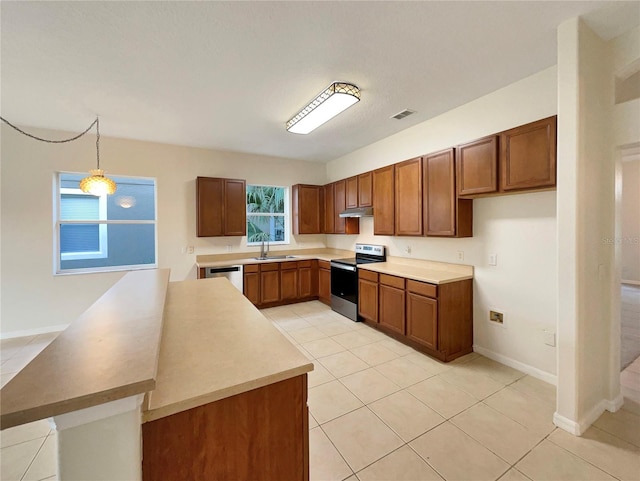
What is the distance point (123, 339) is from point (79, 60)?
2.53 m

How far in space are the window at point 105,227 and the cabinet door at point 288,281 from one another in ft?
6.83

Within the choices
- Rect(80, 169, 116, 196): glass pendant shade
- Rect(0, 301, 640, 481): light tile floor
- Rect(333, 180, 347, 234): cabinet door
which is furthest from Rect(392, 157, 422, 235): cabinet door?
Rect(80, 169, 116, 196): glass pendant shade

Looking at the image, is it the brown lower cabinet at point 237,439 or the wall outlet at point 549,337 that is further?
the wall outlet at point 549,337

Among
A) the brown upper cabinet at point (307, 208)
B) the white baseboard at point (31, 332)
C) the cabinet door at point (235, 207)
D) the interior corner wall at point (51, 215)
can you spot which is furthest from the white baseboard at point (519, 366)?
the white baseboard at point (31, 332)

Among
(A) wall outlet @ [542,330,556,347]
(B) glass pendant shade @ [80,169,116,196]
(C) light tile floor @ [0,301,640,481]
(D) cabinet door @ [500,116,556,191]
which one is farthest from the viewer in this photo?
(B) glass pendant shade @ [80,169,116,196]

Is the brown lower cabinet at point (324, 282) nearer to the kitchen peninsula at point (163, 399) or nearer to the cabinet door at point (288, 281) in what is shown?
the cabinet door at point (288, 281)

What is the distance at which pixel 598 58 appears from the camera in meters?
2.02

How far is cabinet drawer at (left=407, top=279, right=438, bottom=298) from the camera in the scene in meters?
2.86

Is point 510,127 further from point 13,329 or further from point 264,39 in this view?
point 13,329

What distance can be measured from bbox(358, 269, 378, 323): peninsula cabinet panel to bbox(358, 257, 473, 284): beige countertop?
0.11 meters

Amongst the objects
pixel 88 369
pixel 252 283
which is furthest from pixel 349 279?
pixel 88 369

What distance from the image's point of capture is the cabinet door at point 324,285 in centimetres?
484

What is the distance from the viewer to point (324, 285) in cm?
498

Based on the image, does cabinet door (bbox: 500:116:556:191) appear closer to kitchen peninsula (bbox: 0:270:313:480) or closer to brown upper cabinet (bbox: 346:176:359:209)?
brown upper cabinet (bbox: 346:176:359:209)
